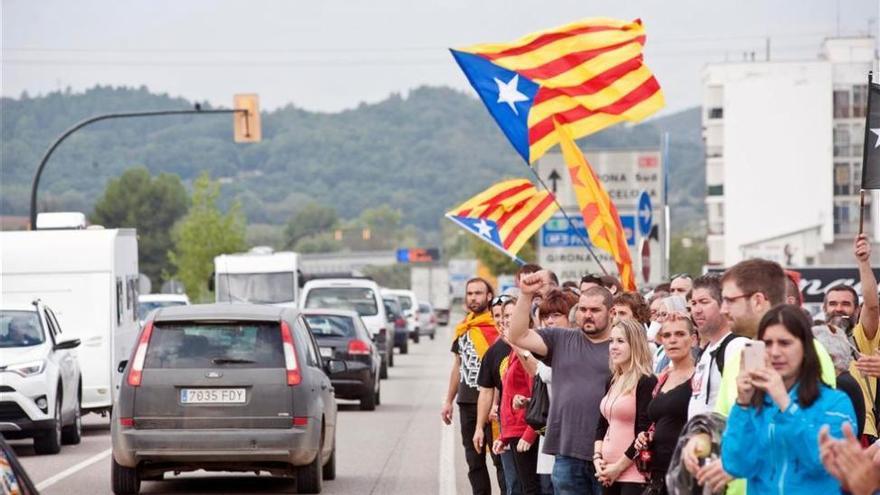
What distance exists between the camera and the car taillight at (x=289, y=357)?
15188 millimetres

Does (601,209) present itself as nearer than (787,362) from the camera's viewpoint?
No

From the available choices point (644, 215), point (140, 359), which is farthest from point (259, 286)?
point (140, 359)

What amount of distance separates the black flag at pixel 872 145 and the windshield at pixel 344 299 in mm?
28793

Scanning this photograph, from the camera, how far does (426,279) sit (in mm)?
154875

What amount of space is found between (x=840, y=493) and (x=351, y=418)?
20619 mm

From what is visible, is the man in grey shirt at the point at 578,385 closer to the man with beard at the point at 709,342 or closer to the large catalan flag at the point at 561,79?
the man with beard at the point at 709,342

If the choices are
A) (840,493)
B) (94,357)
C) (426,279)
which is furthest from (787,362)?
(426,279)

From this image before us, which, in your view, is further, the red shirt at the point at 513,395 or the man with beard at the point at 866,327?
the red shirt at the point at 513,395

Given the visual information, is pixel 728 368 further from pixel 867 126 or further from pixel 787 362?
pixel 867 126

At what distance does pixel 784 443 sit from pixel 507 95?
44.6 ft

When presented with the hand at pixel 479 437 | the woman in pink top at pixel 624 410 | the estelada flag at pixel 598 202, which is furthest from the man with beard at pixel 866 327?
the estelada flag at pixel 598 202

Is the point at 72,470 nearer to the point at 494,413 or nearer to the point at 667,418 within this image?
the point at 494,413

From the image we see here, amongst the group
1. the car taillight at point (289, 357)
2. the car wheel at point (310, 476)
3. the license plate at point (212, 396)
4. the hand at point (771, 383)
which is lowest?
the car wheel at point (310, 476)

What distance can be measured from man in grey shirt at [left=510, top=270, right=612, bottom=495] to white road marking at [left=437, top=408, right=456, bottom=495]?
20.0 feet
